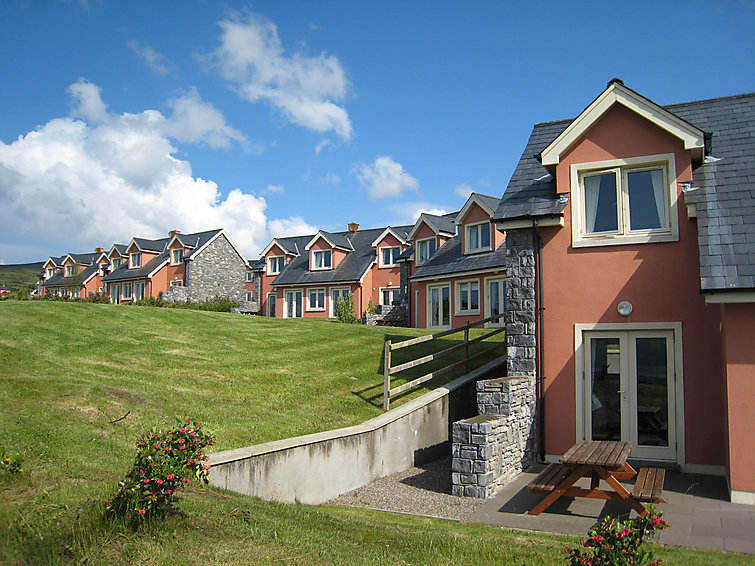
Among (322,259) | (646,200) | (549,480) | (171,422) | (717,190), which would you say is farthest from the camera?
(322,259)

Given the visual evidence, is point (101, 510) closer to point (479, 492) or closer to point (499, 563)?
point (499, 563)

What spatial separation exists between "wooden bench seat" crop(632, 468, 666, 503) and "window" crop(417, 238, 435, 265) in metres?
25.4

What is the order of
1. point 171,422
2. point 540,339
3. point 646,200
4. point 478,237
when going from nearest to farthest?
point 171,422
point 646,200
point 540,339
point 478,237

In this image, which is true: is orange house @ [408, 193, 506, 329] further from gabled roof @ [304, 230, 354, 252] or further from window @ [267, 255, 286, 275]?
window @ [267, 255, 286, 275]

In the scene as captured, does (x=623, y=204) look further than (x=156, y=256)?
No

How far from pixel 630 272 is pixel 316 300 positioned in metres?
33.8

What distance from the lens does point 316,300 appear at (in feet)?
143

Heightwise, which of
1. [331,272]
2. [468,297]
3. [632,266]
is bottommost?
[468,297]

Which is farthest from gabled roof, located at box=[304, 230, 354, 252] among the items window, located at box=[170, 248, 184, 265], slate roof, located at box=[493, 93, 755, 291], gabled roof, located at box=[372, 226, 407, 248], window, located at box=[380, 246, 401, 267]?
slate roof, located at box=[493, 93, 755, 291]

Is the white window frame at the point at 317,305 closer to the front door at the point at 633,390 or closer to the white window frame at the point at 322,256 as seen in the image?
the white window frame at the point at 322,256

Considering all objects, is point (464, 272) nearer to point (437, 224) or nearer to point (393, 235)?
point (437, 224)

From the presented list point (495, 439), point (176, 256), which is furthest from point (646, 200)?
point (176, 256)

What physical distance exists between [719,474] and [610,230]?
475 cm

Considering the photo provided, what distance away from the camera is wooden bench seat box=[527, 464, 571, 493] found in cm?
798
